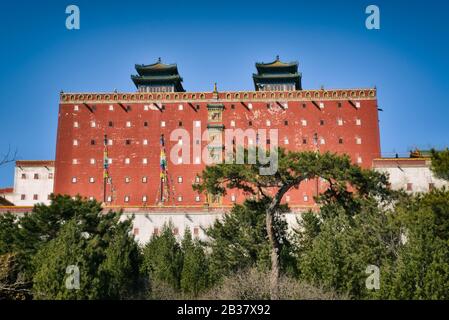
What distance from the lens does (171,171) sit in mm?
52250

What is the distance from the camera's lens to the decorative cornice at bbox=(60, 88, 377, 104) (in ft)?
176

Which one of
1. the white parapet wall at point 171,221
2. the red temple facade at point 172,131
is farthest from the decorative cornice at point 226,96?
the white parapet wall at point 171,221

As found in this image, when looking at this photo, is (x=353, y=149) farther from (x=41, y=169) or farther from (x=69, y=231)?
(x=69, y=231)

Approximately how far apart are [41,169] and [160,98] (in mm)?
13896

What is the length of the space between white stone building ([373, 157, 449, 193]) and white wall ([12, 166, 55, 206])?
33022 mm

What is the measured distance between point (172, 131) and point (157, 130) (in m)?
1.50

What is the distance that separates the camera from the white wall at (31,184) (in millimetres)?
54812

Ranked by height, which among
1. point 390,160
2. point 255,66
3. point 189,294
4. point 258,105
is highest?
point 255,66

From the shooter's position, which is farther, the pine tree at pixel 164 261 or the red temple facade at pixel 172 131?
the red temple facade at pixel 172 131

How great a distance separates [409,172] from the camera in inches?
1459

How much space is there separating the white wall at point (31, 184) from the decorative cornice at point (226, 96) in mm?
7331

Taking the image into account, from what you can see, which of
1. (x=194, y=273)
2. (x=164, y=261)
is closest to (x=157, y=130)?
(x=164, y=261)

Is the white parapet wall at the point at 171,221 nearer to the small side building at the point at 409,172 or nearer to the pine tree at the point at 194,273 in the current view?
the pine tree at the point at 194,273
